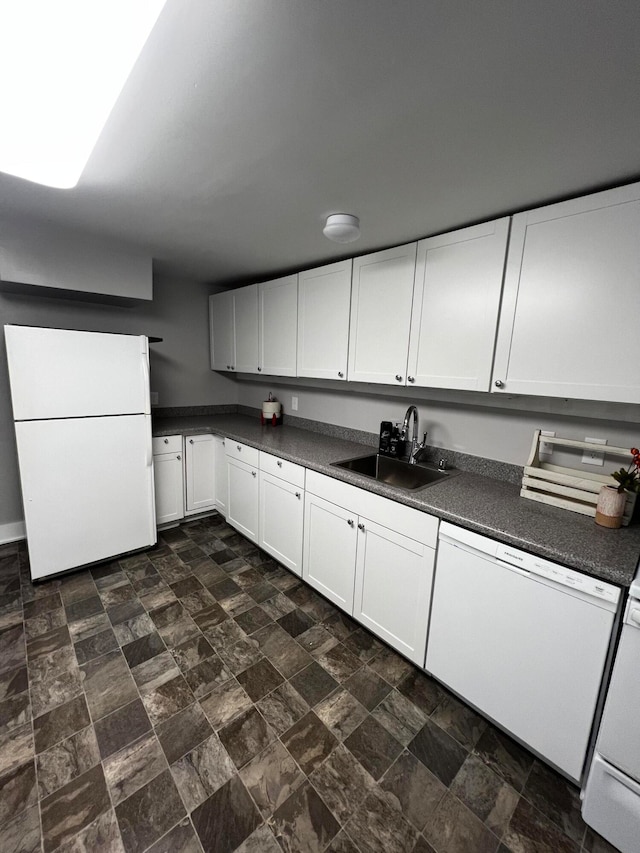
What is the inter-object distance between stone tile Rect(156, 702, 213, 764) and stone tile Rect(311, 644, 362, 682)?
1.89 feet

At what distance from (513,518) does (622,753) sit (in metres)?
0.73

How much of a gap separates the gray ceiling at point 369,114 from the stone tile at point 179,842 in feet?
7.19

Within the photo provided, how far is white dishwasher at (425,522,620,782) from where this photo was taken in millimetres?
1146

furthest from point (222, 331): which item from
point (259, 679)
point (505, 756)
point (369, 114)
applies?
point (505, 756)

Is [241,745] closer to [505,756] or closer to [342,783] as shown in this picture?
[342,783]

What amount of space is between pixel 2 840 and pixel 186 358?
312cm

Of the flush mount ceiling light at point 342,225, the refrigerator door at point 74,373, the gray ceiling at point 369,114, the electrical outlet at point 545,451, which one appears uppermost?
the gray ceiling at point 369,114

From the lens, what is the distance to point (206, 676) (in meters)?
1.65

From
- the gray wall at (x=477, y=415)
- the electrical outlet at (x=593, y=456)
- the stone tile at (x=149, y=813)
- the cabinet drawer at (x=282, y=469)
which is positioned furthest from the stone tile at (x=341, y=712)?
the electrical outlet at (x=593, y=456)

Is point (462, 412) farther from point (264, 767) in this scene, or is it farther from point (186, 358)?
point (186, 358)

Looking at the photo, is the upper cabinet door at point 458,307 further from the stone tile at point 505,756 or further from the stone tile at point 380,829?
the stone tile at point 380,829

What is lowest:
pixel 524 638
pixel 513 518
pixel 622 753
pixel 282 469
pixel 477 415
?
pixel 622 753

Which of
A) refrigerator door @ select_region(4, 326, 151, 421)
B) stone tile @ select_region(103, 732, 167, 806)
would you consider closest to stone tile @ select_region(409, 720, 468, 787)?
stone tile @ select_region(103, 732, 167, 806)

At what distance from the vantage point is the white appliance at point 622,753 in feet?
3.37
